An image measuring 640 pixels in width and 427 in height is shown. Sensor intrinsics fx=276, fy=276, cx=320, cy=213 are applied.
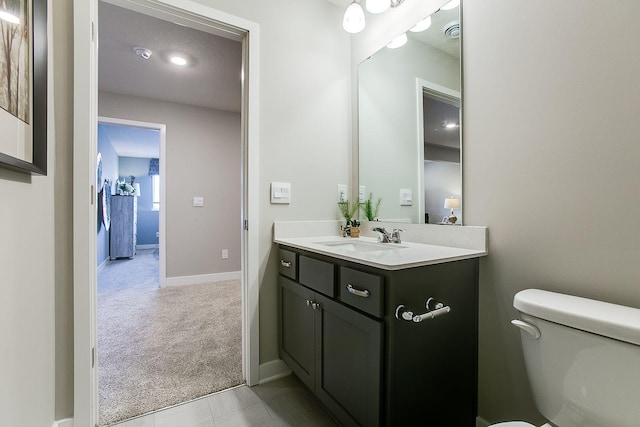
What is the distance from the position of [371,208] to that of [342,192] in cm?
→ 23

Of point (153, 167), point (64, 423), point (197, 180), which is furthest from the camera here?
point (153, 167)

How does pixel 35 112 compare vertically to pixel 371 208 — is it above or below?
above

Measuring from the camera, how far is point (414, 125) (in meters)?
1.60

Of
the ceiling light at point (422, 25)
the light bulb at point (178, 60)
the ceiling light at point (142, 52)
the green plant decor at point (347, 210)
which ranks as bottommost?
the green plant decor at point (347, 210)

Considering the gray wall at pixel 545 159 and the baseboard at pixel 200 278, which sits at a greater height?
the gray wall at pixel 545 159

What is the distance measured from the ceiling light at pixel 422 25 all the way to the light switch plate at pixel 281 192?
1110mm

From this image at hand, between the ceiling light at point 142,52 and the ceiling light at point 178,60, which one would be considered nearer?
the ceiling light at point 142,52

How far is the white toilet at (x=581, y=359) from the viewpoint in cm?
68

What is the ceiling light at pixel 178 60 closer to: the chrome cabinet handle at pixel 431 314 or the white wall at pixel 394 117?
the white wall at pixel 394 117

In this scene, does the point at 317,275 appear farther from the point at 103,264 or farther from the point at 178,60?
the point at 103,264

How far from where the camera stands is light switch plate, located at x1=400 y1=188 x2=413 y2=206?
1.61 metres

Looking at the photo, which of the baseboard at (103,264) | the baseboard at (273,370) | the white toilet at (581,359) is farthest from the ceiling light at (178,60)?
the baseboard at (103,264)

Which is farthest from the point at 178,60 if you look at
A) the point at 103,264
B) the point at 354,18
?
the point at 103,264

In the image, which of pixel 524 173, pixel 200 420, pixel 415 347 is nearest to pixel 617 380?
pixel 415 347
